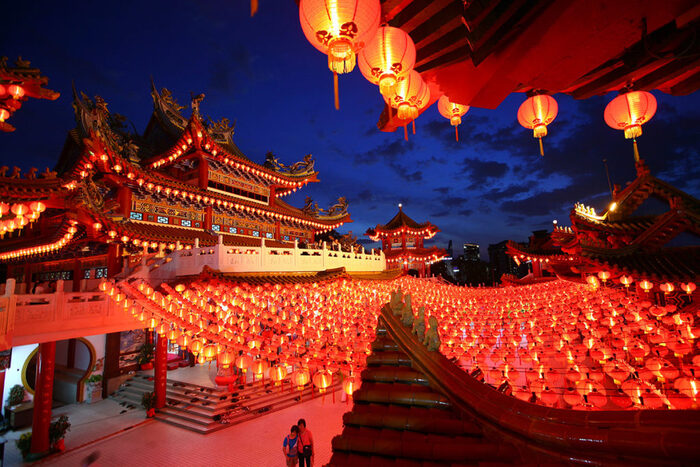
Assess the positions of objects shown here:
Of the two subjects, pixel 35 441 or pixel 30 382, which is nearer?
pixel 35 441

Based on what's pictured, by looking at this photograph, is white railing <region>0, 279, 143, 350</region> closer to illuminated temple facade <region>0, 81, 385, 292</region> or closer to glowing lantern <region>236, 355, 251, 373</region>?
illuminated temple facade <region>0, 81, 385, 292</region>

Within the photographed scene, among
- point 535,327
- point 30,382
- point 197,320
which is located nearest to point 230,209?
point 197,320

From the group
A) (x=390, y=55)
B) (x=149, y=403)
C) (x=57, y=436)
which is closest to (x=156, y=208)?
(x=149, y=403)

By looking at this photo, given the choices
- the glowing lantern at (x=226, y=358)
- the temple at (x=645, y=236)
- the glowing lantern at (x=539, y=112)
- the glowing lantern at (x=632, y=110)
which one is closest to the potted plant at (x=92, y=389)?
the glowing lantern at (x=226, y=358)

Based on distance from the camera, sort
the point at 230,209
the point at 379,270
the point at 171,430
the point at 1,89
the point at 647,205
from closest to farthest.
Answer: the point at 1,89 → the point at 647,205 → the point at 171,430 → the point at 230,209 → the point at 379,270

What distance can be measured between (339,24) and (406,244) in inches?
1052

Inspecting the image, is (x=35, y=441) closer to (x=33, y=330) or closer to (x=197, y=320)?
(x=33, y=330)

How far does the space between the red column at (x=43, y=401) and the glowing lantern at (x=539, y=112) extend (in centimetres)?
1346

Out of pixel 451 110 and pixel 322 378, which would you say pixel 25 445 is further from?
pixel 451 110

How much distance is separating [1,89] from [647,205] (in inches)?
571

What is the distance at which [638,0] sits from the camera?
2359 millimetres

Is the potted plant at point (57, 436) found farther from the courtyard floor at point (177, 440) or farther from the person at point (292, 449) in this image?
the person at point (292, 449)

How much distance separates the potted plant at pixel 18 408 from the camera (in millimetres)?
10875

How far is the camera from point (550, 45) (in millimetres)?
2904
